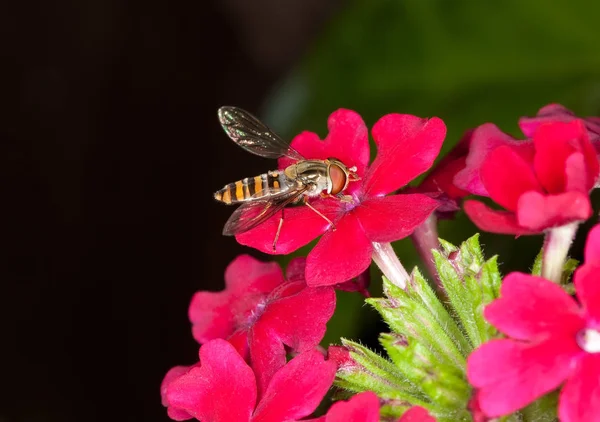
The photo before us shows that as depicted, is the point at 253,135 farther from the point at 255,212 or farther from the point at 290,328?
the point at 290,328

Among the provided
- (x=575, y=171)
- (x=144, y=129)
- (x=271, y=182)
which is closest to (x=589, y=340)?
(x=575, y=171)

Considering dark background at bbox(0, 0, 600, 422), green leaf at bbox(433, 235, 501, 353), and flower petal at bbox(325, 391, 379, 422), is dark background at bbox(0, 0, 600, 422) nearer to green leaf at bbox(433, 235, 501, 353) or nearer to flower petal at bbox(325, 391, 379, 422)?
green leaf at bbox(433, 235, 501, 353)

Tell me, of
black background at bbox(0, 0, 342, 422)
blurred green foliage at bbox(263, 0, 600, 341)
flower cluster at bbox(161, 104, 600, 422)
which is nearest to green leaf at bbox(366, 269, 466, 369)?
flower cluster at bbox(161, 104, 600, 422)

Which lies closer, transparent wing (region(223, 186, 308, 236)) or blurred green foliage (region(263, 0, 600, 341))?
transparent wing (region(223, 186, 308, 236))

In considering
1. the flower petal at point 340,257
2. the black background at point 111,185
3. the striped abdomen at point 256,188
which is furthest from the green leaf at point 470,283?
the black background at point 111,185

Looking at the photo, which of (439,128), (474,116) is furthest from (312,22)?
(439,128)

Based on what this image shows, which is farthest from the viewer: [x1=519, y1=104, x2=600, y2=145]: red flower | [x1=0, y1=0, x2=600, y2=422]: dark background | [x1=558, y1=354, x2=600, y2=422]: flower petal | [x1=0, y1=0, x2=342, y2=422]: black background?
[x1=0, y1=0, x2=342, y2=422]: black background
